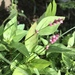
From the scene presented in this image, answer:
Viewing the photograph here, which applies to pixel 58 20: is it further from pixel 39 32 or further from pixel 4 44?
pixel 4 44

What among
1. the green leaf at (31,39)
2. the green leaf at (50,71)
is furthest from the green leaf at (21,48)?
the green leaf at (50,71)

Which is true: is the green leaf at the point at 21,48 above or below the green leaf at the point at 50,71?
above

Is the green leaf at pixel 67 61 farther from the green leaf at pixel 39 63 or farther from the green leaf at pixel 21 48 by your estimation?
the green leaf at pixel 21 48

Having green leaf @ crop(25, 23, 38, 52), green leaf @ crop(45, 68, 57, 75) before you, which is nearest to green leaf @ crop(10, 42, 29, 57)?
green leaf @ crop(25, 23, 38, 52)

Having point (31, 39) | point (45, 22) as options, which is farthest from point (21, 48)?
point (45, 22)

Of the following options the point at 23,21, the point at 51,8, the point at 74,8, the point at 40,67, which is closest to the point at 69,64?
the point at 40,67

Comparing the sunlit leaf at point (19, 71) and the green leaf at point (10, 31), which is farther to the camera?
the green leaf at point (10, 31)
